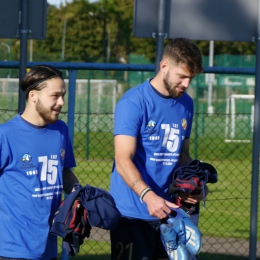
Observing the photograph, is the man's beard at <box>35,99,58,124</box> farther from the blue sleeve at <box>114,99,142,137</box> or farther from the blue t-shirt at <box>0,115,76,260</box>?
the blue sleeve at <box>114,99,142,137</box>

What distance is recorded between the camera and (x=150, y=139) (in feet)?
14.2

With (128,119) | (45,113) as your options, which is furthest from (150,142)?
(45,113)

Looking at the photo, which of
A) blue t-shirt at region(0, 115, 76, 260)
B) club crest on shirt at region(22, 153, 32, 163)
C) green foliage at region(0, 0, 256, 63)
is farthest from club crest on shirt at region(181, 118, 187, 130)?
green foliage at region(0, 0, 256, 63)

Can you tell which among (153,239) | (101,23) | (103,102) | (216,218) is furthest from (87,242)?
(101,23)

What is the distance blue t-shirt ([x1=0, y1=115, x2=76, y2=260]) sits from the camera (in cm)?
385

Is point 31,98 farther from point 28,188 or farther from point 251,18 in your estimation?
point 251,18

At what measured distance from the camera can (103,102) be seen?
20750mm

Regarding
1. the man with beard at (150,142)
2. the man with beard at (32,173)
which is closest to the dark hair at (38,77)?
the man with beard at (32,173)

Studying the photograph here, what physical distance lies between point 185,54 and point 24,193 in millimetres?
1306

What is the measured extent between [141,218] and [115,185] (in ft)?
0.91

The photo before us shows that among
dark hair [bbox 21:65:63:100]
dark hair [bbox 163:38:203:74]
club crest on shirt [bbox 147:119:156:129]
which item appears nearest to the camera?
dark hair [bbox 21:65:63:100]

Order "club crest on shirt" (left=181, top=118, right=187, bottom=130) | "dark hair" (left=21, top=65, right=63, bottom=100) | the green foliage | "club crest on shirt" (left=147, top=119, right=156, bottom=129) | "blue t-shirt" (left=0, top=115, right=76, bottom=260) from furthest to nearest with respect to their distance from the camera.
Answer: the green foliage → "club crest on shirt" (left=181, top=118, right=187, bottom=130) → "club crest on shirt" (left=147, top=119, right=156, bottom=129) → "dark hair" (left=21, top=65, right=63, bottom=100) → "blue t-shirt" (left=0, top=115, right=76, bottom=260)

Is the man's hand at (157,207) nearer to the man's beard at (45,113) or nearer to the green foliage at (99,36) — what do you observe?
the man's beard at (45,113)

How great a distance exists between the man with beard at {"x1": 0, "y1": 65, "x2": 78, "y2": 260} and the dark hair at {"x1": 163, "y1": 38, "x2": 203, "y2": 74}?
737mm
